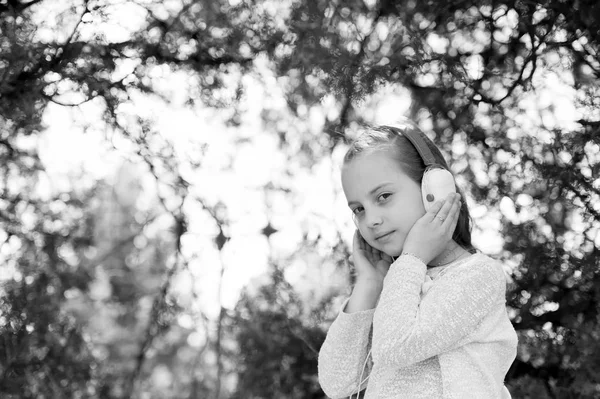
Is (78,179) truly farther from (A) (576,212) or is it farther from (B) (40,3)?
(A) (576,212)

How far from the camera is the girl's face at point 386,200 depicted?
191cm

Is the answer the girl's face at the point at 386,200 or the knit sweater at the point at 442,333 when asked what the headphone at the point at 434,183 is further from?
the knit sweater at the point at 442,333

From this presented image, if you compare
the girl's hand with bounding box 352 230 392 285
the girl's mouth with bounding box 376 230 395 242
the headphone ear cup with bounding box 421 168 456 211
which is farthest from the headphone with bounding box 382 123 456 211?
the girl's hand with bounding box 352 230 392 285

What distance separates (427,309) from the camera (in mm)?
1743

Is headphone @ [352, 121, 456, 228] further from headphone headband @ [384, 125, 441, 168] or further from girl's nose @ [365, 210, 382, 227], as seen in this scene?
girl's nose @ [365, 210, 382, 227]

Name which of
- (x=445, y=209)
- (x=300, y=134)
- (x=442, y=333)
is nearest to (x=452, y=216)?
(x=445, y=209)

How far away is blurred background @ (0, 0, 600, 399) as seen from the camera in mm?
2373

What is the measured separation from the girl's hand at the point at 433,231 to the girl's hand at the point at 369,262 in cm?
22

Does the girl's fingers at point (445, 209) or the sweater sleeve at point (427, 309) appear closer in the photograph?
the sweater sleeve at point (427, 309)

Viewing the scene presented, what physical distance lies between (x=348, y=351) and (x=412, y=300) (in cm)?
30

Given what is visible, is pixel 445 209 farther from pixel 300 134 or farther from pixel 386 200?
pixel 300 134

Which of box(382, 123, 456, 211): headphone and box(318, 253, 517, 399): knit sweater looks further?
box(382, 123, 456, 211): headphone

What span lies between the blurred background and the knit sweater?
2.05 ft

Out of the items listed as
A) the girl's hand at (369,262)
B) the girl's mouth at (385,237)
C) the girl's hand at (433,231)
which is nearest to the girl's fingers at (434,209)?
the girl's hand at (433,231)
